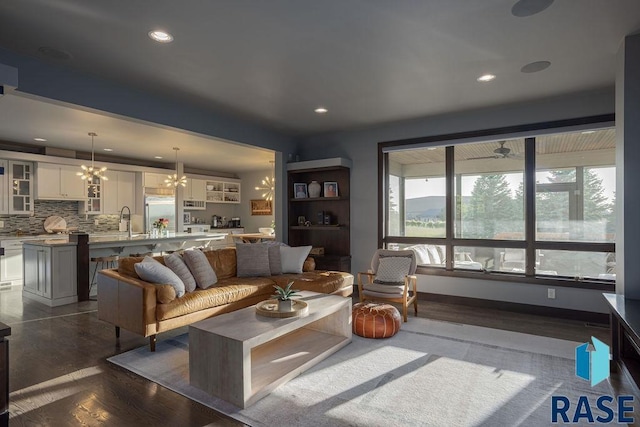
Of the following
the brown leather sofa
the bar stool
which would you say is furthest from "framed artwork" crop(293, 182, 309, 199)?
the bar stool

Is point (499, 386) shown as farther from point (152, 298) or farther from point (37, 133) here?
point (37, 133)

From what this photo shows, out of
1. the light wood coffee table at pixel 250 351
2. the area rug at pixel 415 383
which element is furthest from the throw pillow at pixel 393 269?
the light wood coffee table at pixel 250 351

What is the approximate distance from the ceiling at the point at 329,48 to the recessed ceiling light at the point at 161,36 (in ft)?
0.22

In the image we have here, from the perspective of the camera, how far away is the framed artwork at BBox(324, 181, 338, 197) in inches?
237

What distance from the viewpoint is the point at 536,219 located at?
4.64 metres

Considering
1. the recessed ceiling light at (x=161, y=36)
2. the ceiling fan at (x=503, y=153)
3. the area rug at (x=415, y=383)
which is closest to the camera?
the area rug at (x=415, y=383)

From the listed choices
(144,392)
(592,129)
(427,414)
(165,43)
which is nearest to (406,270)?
(427,414)

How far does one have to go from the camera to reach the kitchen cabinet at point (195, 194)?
9445mm

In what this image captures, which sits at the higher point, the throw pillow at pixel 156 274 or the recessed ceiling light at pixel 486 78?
the recessed ceiling light at pixel 486 78

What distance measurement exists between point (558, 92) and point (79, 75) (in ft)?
17.3

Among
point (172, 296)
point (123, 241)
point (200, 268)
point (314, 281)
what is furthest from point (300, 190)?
point (172, 296)

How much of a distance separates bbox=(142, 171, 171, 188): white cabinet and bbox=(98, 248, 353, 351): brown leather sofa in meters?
4.91

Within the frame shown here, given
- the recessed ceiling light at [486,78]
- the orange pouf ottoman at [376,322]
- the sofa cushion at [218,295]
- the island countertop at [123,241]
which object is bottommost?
the orange pouf ottoman at [376,322]

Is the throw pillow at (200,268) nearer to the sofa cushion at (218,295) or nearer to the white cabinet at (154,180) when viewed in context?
the sofa cushion at (218,295)
